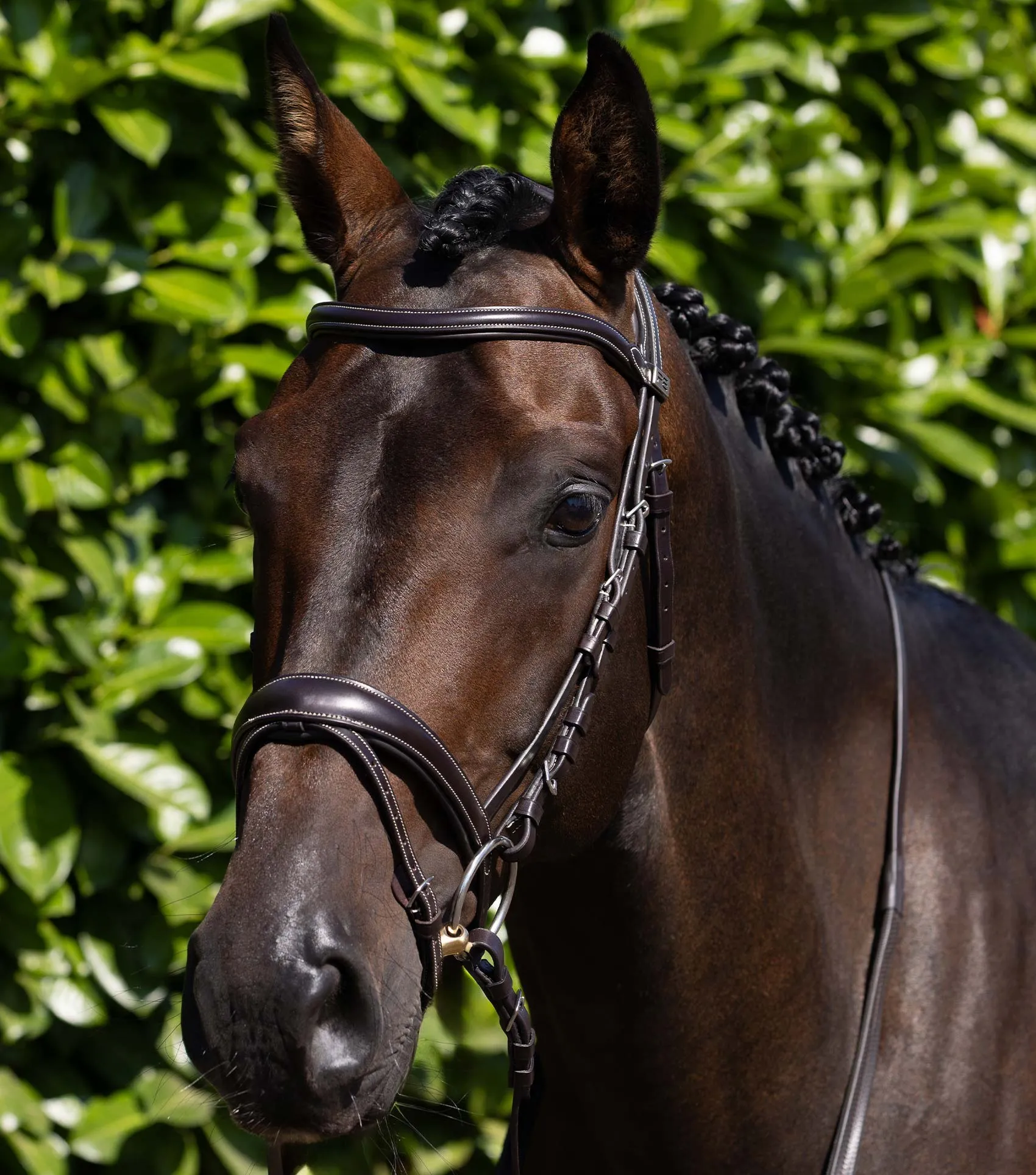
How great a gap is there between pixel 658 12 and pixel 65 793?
88.9 inches

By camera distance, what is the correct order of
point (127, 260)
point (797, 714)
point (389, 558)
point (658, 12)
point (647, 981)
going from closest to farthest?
point (389, 558), point (647, 981), point (797, 714), point (127, 260), point (658, 12)

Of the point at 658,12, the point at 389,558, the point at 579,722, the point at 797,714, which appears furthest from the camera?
the point at 658,12

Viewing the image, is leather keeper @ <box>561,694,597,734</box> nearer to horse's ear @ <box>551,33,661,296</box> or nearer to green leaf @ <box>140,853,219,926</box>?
horse's ear @ <box>551,33,661,296</box>

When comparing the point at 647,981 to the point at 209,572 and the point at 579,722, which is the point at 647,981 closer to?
the point at 579,722

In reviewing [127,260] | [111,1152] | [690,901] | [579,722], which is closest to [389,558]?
[579,722]

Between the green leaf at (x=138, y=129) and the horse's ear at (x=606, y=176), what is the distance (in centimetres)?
134

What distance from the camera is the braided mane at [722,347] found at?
164 centimetres

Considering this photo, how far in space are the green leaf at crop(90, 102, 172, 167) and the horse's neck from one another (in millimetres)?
1414

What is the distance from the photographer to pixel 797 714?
198 centimetres

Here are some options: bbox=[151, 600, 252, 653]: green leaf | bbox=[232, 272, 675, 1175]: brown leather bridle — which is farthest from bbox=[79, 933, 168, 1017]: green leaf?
bbox=[232, 272, 675, 1175]: brown leather bridle

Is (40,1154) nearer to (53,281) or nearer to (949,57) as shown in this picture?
(53,281)

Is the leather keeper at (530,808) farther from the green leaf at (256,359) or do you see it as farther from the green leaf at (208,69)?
the green leaf at (208,69)

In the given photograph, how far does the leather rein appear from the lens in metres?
1.38

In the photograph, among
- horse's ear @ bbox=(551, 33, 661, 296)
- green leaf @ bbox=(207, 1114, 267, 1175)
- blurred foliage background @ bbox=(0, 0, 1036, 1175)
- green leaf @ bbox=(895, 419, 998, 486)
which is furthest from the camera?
green leaf @ bbox=(895, 419, 998, 486)
